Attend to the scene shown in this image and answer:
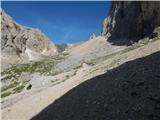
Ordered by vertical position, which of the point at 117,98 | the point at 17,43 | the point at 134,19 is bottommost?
the point at 117,98

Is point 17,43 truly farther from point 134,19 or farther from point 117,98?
point 117,98

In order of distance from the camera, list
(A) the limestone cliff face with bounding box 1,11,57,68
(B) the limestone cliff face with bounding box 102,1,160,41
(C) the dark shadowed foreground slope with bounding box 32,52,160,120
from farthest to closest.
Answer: (A) the limestone cliff face with bounding box 1,11,57,68 < (B) the limestone cliff face with bounding box 102,1,160,41 < (C) the dark shadowed foreground slope with bounding box 32,52,160,120

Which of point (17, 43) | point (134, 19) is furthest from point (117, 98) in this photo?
point (17, 43)

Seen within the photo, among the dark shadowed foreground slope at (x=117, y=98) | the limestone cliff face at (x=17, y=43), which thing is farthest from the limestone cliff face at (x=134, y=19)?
the limestone cliff face at (x=17, y=43)

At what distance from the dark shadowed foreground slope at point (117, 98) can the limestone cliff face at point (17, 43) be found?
3444 inches

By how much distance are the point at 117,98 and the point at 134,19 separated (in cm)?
6301

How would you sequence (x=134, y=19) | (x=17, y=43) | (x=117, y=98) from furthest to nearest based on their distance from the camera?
(x=17, y=43) → (x=134, y=19) → (x=117, y=98)

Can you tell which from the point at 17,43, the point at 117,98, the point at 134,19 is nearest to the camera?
the point at 117,98

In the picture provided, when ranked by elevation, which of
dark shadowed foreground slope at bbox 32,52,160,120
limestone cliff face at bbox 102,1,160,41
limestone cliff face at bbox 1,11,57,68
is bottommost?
dark shadowed foreground slope at bbox 32,52,160,120

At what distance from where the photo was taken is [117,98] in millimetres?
22000

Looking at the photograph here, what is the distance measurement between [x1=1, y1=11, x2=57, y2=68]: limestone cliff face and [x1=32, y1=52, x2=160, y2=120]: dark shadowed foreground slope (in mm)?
87487

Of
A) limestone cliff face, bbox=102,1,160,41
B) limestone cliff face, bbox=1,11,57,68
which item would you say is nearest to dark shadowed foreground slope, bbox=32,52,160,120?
limestone cliff face, bbox=102,1,160,41

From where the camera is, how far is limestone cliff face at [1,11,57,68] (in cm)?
13025

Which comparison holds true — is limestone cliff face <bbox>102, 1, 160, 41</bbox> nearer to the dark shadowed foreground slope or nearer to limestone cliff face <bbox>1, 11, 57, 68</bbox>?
the dark shadowed foreground slope
